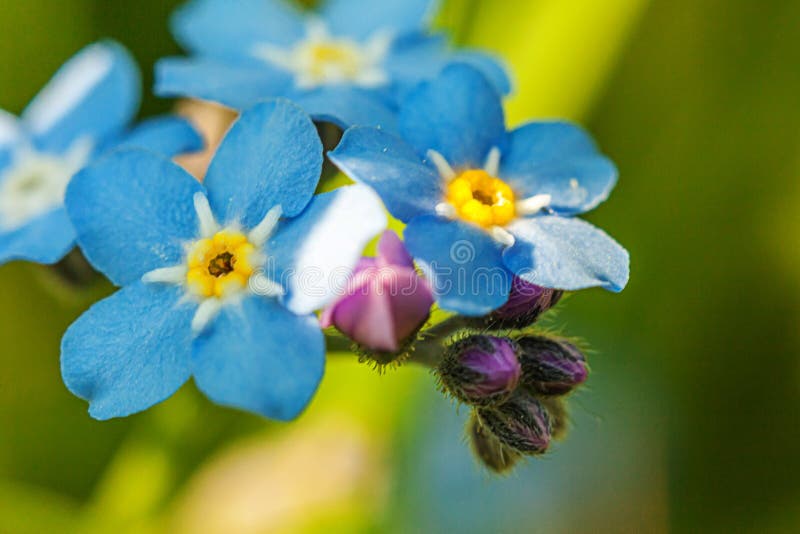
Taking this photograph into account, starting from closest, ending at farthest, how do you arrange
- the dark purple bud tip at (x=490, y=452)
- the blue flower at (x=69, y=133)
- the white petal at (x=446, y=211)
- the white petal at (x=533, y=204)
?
the white petal at (x=446, y=211)
the white petal at (x=533, y=204)
the dark purple bud tip at (x=490, y=452)
the blue flower at (x=69, y=133)

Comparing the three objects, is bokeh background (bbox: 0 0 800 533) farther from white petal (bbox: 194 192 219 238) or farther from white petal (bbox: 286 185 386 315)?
white petal (bbox: 286 185 386 315)

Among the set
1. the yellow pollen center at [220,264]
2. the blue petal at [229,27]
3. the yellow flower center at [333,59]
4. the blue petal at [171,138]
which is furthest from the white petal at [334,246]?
the blue petal at [229,27]

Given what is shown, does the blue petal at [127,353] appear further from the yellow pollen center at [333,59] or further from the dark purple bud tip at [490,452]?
the yellow pollen center at [333,59]

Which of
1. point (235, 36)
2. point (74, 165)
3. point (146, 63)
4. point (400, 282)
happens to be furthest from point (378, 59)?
point (146, 63)

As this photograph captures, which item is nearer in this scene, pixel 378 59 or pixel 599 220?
pixel 378 59

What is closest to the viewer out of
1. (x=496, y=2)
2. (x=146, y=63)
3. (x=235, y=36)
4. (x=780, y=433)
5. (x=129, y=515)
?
(x=235, y=36)

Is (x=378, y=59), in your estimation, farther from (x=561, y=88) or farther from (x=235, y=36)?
(x=561, y=88)

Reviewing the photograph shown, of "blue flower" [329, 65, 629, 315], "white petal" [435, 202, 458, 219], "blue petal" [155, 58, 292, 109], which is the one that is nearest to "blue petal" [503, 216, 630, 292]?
"blue flower" [329, 65, 629, 315]

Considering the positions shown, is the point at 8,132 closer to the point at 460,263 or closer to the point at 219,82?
the point at 219,82
